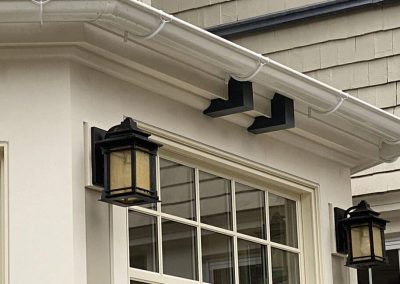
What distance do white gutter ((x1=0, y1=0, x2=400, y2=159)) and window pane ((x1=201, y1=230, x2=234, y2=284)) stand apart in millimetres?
955

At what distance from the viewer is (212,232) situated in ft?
23.3

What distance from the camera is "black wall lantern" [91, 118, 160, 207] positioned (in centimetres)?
581

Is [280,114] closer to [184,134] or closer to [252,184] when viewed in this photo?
[252,184]

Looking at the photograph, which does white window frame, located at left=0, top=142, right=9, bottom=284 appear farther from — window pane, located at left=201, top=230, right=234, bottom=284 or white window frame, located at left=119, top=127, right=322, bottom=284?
window pane, located at left=201, top=230, right=234, bottom=284

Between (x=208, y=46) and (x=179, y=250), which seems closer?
(x=208, y=46)

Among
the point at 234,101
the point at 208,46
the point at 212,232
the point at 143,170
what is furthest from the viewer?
the point at 212,232

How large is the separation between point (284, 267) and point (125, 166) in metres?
2.23

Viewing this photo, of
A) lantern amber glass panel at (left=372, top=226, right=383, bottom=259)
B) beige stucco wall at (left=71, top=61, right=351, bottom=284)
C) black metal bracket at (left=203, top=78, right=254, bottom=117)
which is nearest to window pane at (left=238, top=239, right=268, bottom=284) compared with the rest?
beige stucco wall at (left=71, top=61, right=351, bottom=284)

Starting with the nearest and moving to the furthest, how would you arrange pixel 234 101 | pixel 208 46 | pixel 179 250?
1. pixel 208 46
2. pixel 179 250
3. pixel 234 101

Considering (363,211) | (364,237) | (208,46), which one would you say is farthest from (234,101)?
(364,237)

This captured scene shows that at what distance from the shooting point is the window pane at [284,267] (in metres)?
7.68

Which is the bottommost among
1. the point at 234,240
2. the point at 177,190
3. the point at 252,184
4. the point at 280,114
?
the point at 234,240

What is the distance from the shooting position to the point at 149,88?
21.5ft

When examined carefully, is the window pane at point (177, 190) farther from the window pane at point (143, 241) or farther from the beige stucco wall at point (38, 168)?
the beige stucco wall at point (38, 168)
